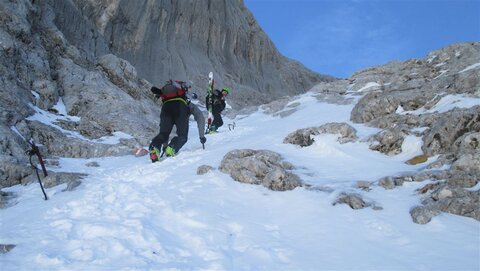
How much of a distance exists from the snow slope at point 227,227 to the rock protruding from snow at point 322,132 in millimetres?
2412

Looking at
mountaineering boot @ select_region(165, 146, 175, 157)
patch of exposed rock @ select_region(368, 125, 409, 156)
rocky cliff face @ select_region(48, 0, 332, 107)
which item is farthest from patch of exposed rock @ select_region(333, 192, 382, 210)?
rocky cliff face @ select_region(48, 0, 332, 107)

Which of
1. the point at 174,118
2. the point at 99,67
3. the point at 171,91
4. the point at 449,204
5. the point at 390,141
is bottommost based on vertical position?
the point at 449,204

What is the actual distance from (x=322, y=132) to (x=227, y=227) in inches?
294

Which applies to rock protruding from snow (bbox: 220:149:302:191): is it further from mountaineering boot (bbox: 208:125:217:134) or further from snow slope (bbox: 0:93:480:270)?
mountaineering boot (bbox: 208:125:217:134)

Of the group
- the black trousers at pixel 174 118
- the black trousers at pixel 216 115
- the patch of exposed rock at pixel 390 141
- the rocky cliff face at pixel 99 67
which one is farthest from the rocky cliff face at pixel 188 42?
the patch of exposed rock at pixel 390 141

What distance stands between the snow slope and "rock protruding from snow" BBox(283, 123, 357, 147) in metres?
2.41

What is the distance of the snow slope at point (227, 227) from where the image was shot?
5219 mm

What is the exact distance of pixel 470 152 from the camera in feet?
26.7

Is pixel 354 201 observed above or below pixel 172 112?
below

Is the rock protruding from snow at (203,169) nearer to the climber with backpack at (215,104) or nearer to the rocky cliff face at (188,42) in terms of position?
the climber with backpack at (215,104)

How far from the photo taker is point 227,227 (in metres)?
6.55

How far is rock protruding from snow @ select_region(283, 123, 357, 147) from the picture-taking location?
12.7 metres

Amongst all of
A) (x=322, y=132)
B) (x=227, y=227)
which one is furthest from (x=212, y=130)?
(x=227, y=227)

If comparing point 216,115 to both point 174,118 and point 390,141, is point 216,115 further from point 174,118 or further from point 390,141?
point 390,141
